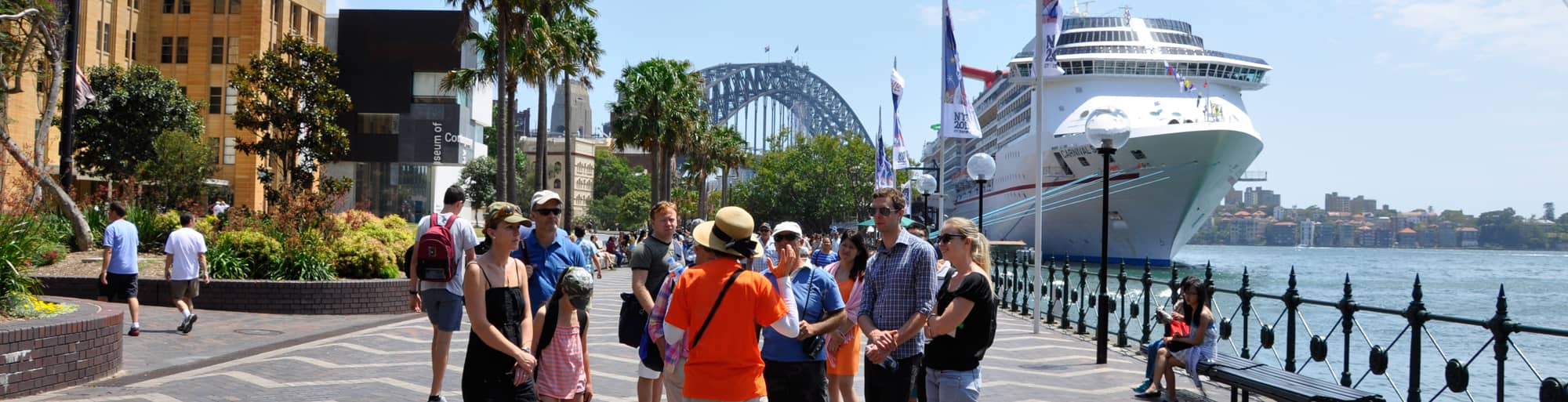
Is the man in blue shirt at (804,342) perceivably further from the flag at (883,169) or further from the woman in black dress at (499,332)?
the flag at (883,169)

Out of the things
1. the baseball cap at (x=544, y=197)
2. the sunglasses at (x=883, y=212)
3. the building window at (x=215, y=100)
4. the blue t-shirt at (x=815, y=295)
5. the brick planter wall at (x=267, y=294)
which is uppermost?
the building window at (x=215, y=100)

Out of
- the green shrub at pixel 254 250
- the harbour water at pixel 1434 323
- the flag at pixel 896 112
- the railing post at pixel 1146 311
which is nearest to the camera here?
the railing post at pixel 1146 311

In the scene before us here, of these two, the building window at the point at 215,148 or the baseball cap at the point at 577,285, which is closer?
the baseball cap at the point at 577,285

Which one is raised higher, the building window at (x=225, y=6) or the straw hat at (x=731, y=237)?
the building window at (x=225, y=6)

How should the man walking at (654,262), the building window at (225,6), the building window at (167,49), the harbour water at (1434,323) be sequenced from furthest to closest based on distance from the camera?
the building window at (167,49), the building window at (225,6), the harbour water at (1434,323), the man walking at (654,262)

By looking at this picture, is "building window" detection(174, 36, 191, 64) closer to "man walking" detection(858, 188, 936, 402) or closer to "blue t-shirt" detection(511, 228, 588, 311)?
"blue t-shirt" detection(511, 228, 588, 311)

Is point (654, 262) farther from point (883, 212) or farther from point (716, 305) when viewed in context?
point (716, 305)

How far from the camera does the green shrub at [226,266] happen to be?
49.9 feet

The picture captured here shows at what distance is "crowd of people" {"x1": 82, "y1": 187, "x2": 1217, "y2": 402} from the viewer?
4.52 meters

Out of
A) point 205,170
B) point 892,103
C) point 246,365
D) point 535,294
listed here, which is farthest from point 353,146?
point 535,294

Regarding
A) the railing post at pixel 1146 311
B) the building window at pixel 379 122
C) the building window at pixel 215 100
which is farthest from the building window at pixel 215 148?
the railing post at pixel 1146 311

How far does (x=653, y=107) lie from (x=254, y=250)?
2493 centimetres

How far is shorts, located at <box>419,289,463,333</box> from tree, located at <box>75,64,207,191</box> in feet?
116

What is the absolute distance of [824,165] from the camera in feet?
270
